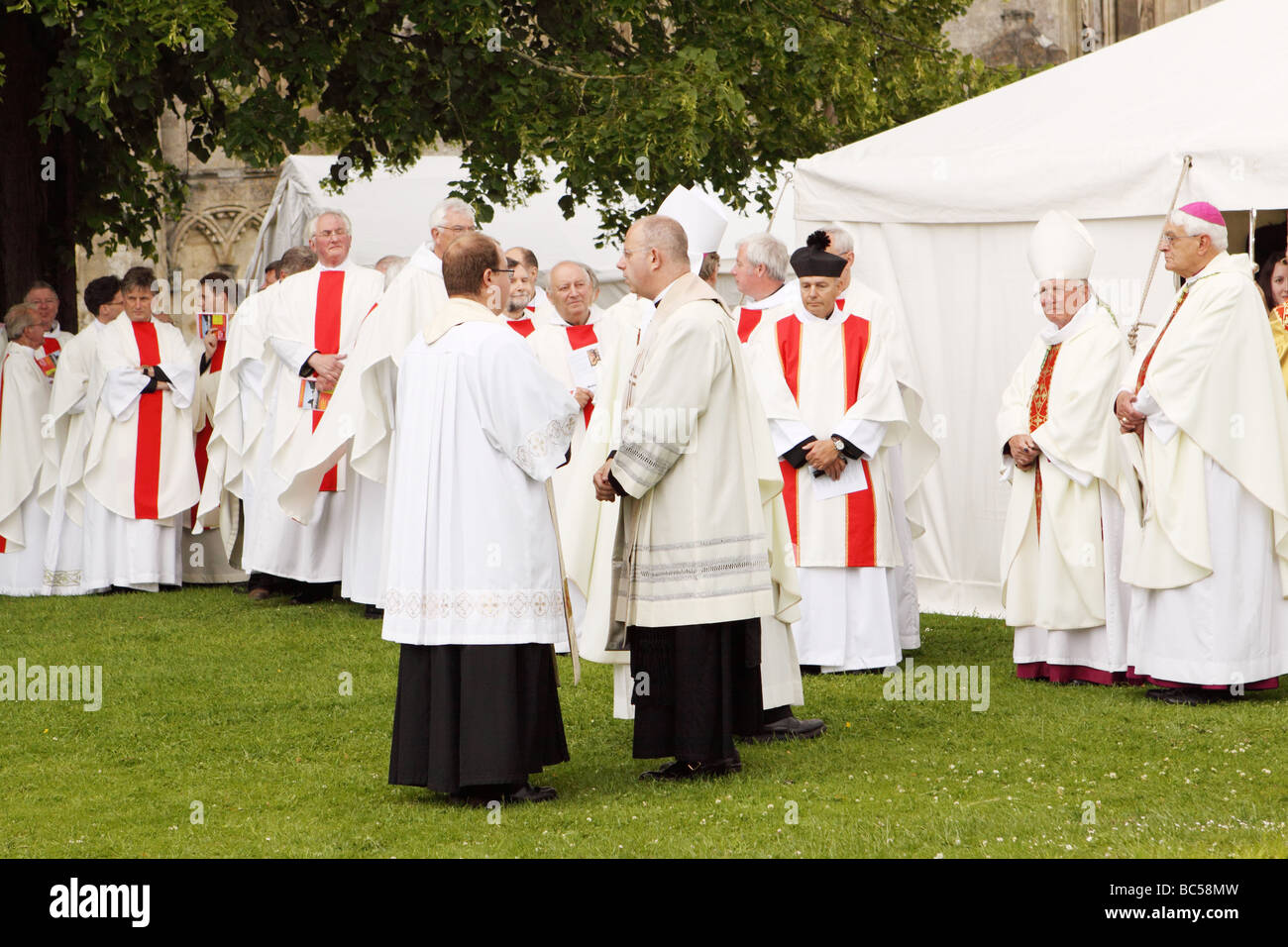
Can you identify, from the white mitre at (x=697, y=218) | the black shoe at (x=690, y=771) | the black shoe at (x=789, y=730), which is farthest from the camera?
the white mitre at (x=697, y=218)

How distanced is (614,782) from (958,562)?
4798 millimetres

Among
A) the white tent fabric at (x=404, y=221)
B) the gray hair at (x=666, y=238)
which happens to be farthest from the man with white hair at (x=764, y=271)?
the white tent fabric at (x=404, y=221)

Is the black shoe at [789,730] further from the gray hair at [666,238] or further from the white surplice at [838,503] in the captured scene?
the gray hair at [666,238]

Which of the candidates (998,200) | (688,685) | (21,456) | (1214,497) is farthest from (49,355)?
(1214,497)

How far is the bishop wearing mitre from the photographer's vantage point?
8445 millimetres

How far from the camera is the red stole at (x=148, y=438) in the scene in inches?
469

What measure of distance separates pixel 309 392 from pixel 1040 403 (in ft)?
15.6

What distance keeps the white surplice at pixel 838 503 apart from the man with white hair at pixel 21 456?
584cm

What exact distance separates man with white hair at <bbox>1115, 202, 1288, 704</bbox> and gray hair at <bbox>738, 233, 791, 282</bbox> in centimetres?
212

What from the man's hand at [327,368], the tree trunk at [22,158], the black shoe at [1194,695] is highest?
the tree trunk at [22,158]

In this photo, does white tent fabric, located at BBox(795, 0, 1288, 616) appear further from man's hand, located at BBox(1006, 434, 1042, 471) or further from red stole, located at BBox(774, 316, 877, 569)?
red stole, located at BBox(774, 316, 877, 569)

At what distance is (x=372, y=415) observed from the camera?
9.55m

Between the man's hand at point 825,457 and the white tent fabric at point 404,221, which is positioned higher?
the white tent fabric at point 404,221

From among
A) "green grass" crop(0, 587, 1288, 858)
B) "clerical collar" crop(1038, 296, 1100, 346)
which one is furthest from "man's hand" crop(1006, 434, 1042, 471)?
"green grass" crop(0, 587, 1288, 858)
